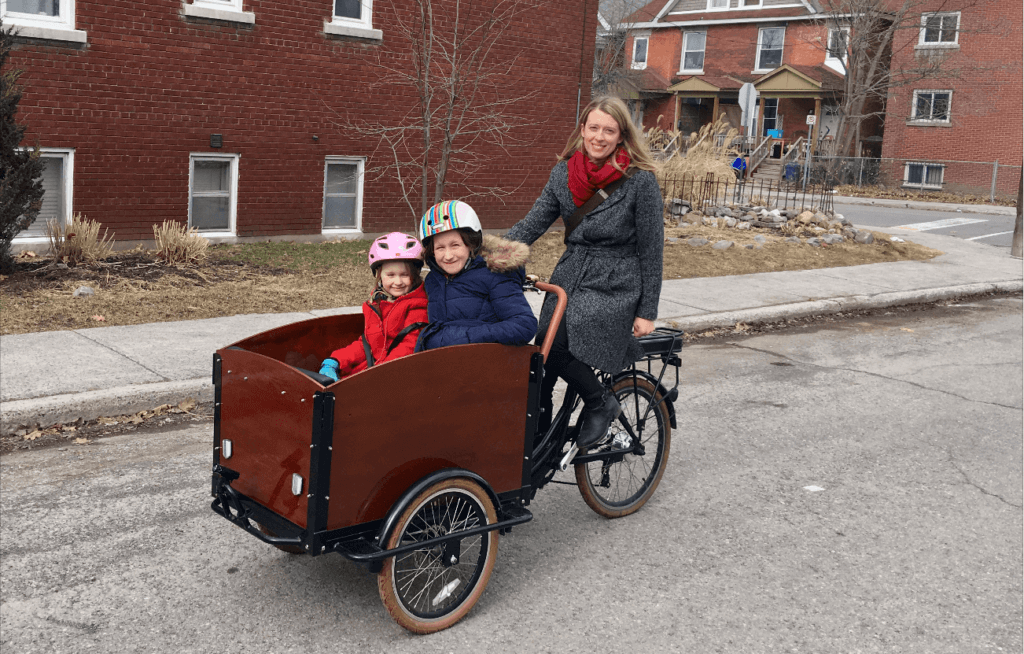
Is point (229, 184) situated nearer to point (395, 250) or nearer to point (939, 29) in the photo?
point (395, 250)

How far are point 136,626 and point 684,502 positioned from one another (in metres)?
2.77

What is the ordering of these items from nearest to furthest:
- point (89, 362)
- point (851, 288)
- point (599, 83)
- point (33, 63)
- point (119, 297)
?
point (89, 362), point (119, 297), point (33, 63), point (851, 288), point (599, 83)

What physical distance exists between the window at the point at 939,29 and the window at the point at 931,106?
1812mm

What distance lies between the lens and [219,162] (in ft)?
43.2

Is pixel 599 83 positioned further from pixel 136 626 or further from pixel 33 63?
pixel 136 626

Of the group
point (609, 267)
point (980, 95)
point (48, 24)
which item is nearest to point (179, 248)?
point (48, 24)

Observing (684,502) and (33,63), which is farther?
(33,63)

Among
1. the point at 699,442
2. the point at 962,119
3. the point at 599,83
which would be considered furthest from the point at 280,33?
the point at 599,83

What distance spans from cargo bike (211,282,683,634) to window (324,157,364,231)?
1055cm

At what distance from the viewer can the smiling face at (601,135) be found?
4172 mm

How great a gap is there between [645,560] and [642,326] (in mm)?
1057

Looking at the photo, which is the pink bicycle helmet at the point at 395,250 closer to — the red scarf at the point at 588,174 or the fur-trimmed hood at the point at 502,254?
the fur-trimmed hood at the point at 502,254

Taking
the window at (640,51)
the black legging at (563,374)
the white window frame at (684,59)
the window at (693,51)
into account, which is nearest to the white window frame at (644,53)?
the window at (640,51)

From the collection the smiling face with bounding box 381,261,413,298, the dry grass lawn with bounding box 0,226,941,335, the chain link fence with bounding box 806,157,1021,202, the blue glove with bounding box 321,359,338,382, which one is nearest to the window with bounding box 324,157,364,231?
the dry grass lawn with bounding box 0,226,941,335
